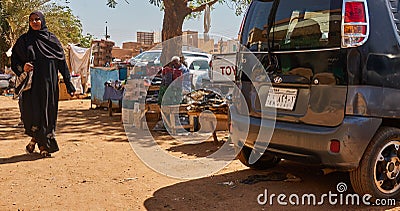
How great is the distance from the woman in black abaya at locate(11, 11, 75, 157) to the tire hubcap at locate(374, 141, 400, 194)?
167 inches

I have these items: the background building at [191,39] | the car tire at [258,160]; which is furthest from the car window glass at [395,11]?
the background building at [191,39]

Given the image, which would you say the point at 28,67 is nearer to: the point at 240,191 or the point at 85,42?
the point at 240,191

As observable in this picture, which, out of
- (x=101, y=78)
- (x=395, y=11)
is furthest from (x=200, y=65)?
(x=395, y=11)

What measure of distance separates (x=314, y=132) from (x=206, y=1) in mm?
9468

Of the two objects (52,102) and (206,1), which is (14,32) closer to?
(206,1)

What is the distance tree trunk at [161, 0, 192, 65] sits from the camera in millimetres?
10586

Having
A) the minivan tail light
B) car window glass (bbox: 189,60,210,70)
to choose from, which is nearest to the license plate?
the minivan tail light

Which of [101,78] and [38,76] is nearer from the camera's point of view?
[38,76]

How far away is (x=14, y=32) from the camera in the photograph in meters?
21.6

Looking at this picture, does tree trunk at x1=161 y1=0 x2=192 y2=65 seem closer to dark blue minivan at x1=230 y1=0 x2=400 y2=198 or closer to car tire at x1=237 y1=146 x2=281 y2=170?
car tire at x1=237 y1=146 x2=281 y2=170

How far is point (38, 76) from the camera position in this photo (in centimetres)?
580

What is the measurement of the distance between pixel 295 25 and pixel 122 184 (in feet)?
8.08

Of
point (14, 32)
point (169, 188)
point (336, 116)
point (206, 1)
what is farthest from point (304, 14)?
point (14, 32)

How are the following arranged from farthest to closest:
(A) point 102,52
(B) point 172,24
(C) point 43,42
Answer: (A) point 102,52, (B) point 172,24, (C) point 43,42
